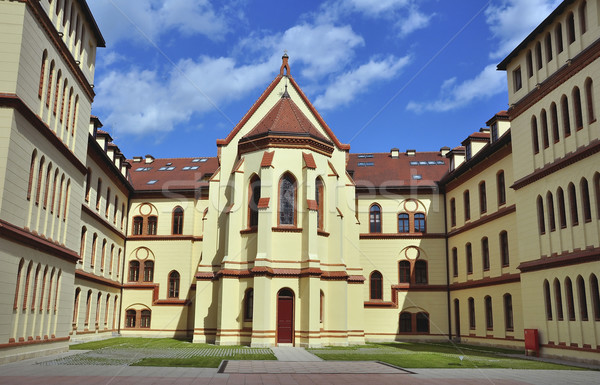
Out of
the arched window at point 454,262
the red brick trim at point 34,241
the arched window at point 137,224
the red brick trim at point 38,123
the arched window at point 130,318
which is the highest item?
the red brick trim at point 38,123

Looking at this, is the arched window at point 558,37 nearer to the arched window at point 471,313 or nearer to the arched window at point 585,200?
the arched window at point 585,200

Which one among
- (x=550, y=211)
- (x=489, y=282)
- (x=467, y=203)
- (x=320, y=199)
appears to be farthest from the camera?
(x=467, y=203)

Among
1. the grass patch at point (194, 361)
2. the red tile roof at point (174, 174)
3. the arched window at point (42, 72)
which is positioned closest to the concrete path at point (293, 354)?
the grass patch at point (194, 361)

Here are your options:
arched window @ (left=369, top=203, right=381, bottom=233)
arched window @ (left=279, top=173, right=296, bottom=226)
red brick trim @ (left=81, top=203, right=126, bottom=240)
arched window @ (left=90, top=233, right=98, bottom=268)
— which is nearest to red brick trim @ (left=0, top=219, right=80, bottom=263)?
red brick trim @ (left=81, top=203, right=126, bottom=240)

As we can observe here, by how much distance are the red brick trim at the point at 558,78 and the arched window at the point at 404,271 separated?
50.6 ft

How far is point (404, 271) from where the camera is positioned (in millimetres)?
40781

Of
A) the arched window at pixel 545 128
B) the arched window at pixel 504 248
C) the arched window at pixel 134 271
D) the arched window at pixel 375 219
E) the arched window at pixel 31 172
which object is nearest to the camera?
the arched window at pixel 31 172

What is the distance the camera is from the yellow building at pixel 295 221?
21.9m

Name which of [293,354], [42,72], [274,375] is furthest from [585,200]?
[42,72]

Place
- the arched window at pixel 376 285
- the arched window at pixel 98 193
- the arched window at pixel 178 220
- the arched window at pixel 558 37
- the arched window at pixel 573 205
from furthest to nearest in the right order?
the arched window at pixel 178 220 → the arched window at pixel 376 285 → the arched window at pixel 98 193 → the arched window at pixel 558 37 → the arched window at pixel 573 205

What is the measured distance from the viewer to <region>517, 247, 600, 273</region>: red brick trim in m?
21.8

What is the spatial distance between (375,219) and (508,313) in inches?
510

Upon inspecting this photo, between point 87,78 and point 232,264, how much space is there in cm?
1275

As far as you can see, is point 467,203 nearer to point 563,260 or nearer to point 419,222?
point 419,222
